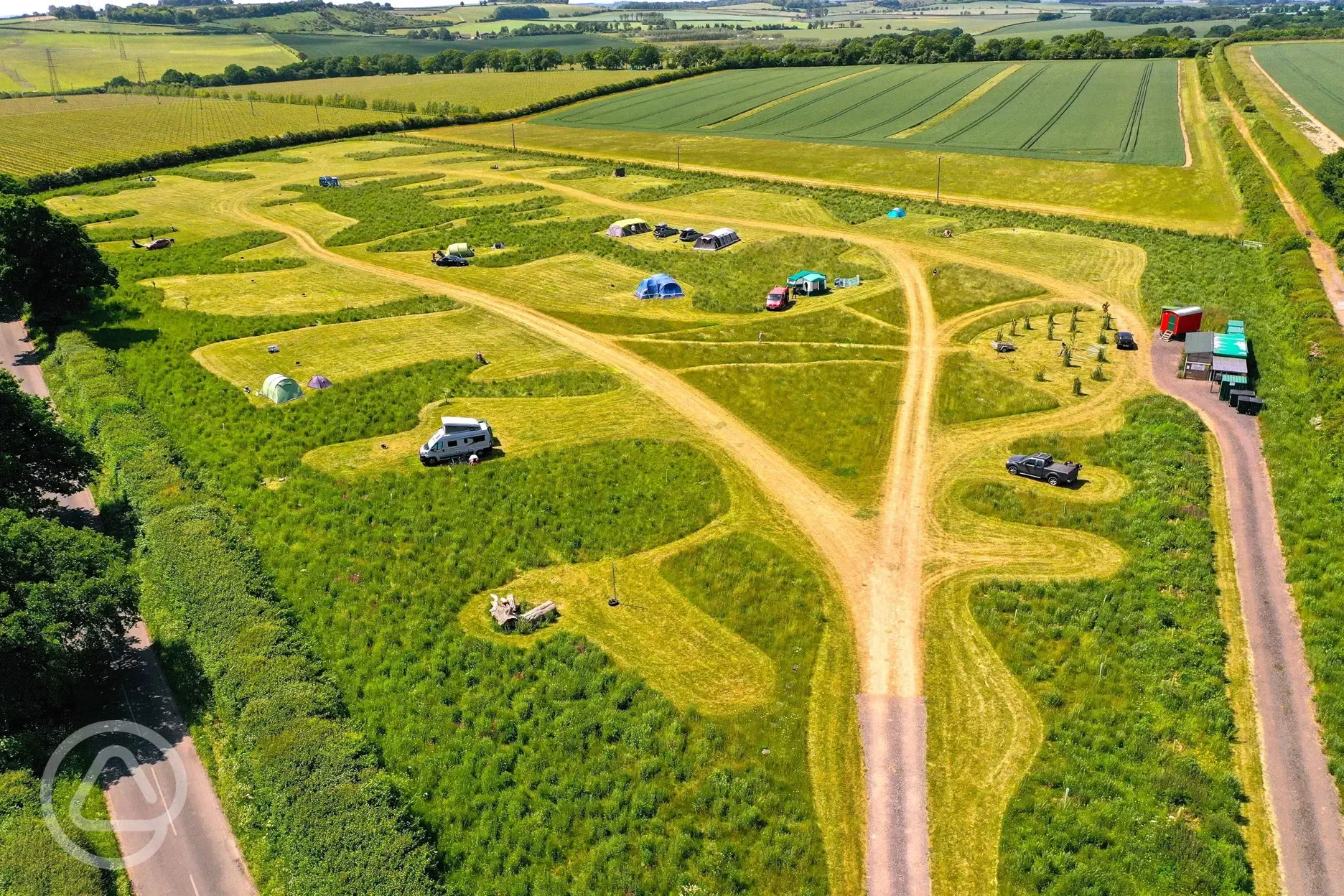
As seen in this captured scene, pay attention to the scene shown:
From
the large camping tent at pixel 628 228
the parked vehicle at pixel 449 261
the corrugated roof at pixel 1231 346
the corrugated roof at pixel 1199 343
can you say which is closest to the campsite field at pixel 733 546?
the parked vehicle at pixel 449 261

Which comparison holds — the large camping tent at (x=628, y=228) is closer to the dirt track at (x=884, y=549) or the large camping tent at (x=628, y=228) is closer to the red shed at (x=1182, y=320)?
the dirt track at (x=884, y=549)

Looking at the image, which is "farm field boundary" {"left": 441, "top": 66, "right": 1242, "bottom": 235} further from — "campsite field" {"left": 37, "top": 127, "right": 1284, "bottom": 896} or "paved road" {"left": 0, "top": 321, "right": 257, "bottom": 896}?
"paved road" {"left": 0, "top": 321, "right": 257, "bottom": 896}

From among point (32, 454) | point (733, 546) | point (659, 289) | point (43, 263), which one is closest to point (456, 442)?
point (733, 546)

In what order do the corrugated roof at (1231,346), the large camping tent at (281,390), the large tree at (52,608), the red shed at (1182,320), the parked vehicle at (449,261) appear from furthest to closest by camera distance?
the parked vehicle at (449,261) → the red shed at (1182,320) → the large camping tent at (281,390) → the corrugated roof at (1231,346) → the large tree at (52,608)

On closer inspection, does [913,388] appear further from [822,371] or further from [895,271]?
[895,271]

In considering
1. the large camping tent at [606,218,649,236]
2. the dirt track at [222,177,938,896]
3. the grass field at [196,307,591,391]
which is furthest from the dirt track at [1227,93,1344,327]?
the large camping tent at [606,218,649,236]
